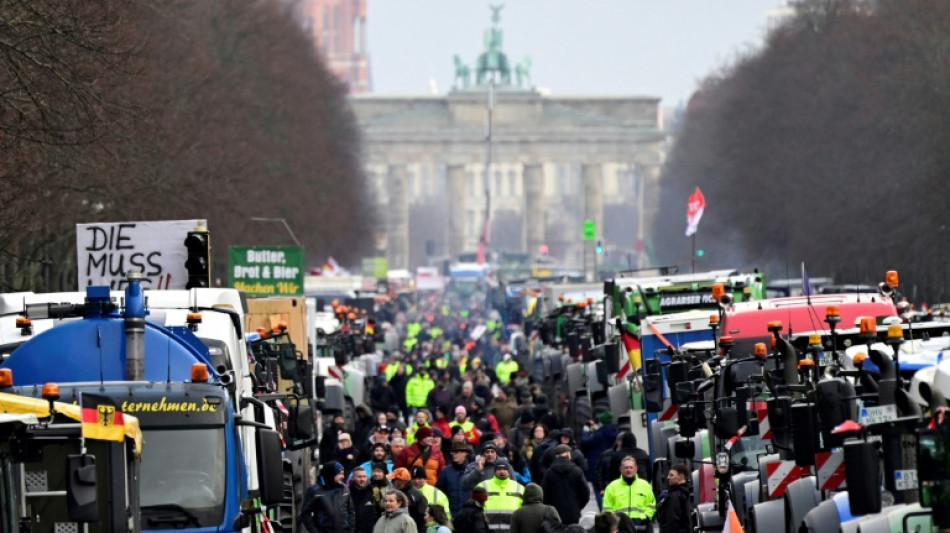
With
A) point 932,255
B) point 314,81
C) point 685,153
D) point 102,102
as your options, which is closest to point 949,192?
point 932,255

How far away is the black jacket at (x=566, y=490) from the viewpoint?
23891 mm

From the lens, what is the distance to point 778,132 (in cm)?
8025

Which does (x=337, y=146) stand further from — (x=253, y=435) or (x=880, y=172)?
(x=253, y=435)

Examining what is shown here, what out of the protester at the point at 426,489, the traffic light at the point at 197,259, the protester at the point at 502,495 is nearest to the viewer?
the protester at the point at 502,495

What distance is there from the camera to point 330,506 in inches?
907

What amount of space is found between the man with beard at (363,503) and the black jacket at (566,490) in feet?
5.59

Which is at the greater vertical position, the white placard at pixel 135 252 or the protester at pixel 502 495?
the white placard at pixel 135 252

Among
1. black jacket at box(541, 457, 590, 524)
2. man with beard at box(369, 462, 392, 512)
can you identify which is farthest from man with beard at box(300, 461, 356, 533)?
black jacket at box(541, 457, 590, 524)

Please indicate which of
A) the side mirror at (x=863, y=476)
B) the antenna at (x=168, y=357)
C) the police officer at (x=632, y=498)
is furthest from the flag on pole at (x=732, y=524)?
the police officer at (x=632, y=498)

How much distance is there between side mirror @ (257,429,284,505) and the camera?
53.5 ft

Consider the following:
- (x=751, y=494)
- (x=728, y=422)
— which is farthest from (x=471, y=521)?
(x=751, y=494)

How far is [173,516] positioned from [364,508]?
7.14 metres

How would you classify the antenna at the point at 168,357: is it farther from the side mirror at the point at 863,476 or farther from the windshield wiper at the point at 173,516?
the side mirror at the point at 863,476

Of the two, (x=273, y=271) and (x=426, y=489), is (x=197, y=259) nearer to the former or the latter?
(x=426, y=489)
